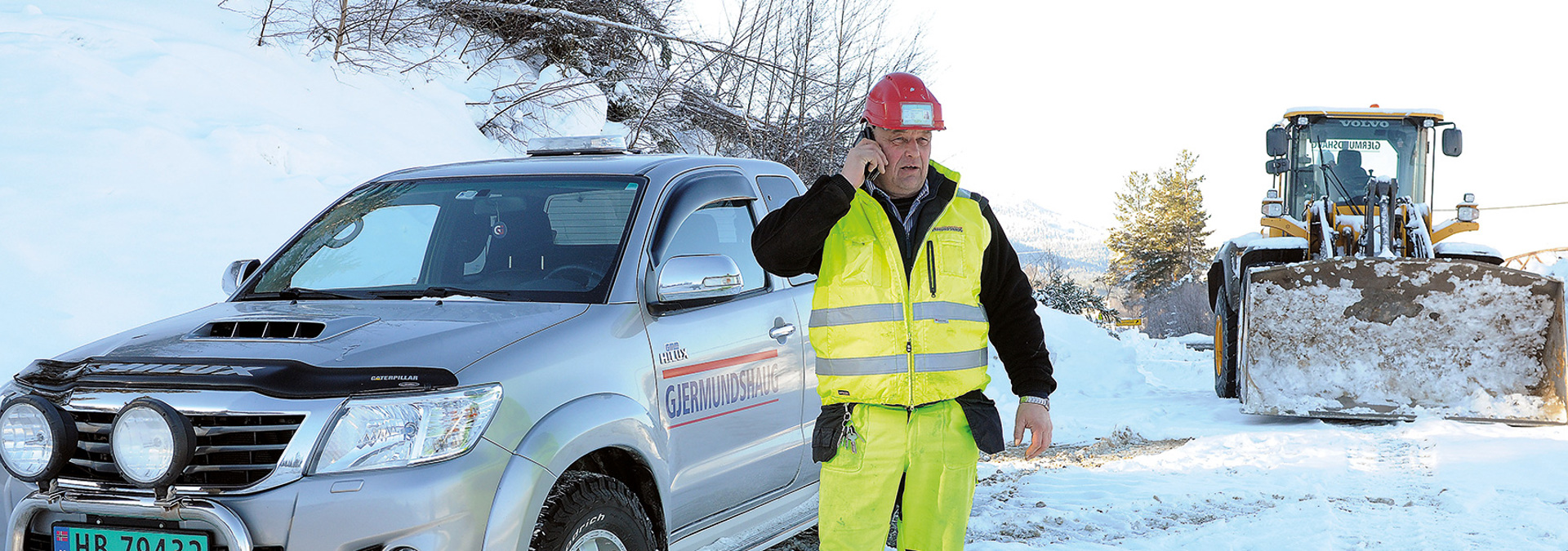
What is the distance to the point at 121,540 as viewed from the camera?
9.41 ft

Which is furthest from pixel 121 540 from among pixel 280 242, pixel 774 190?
pixel 280 242

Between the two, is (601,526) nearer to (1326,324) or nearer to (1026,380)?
(1026,380)

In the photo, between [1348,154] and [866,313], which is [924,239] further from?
[1348,154]

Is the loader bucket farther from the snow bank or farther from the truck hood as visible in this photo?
the truck hood

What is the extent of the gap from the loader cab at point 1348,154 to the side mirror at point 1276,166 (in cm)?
2

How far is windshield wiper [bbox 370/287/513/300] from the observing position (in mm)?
3758

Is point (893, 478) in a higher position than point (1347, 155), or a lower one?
lower

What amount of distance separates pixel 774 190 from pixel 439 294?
64.6 inches

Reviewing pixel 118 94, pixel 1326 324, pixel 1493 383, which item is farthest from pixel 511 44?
pixel 1493 383

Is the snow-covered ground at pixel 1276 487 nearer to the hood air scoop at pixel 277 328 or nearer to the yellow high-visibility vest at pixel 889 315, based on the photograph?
the yellow high-visibility vest at pixel 889 315

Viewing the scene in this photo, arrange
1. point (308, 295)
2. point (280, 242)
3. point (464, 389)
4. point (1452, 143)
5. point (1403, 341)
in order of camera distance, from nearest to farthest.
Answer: point (464, 389) → point (308, 295) → point (280, 242) → point (1403, 341) → point (1452, 143)

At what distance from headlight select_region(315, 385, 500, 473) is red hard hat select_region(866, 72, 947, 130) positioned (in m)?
1.28

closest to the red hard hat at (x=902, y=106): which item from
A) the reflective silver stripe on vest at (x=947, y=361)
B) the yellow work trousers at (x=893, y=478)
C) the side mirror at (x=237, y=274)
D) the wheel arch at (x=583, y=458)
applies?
the reflective silver stripe on vest at (x=947, y=361)

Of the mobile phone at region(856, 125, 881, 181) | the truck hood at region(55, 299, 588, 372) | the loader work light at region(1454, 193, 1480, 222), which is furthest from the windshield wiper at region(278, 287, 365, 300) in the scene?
the loader work light at region(1454, 193, 1480, 222)
